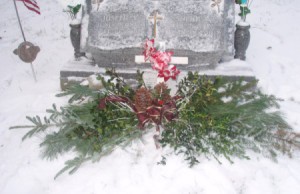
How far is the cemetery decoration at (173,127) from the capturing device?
277cm

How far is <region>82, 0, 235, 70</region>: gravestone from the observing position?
388cm

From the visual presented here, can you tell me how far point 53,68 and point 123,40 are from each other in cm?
162

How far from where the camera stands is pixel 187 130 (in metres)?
2.89

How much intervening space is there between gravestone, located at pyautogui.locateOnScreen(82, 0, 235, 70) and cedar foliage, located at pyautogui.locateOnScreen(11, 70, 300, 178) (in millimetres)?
869

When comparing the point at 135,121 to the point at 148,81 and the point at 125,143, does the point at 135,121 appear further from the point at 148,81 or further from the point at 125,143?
the point at 148,81

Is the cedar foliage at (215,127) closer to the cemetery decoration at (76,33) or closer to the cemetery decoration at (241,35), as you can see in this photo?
the cemetery decoration at (241,35)

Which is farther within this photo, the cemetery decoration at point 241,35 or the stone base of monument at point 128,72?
the cemetery decoration at point 241,35

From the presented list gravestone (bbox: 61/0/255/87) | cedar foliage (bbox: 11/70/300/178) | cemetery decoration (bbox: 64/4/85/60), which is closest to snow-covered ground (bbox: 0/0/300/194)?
cedar foliage (bbox: 11/70/300/178)

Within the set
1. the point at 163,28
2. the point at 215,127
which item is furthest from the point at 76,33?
the point at 215,127

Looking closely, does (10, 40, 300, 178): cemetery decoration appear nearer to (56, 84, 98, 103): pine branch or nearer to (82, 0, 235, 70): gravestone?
(56, 84, 98, 103): pine branch

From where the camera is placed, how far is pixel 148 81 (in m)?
3.54

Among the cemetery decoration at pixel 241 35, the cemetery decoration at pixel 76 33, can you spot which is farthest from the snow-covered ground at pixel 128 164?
the cemetery decoration at pixel 241 35

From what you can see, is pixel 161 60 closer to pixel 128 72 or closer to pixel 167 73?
pixel 167 73

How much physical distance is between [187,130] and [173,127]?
140mm
